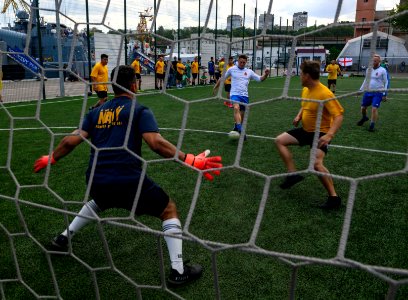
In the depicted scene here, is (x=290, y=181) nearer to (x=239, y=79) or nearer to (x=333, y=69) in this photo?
(x=239, y=79)

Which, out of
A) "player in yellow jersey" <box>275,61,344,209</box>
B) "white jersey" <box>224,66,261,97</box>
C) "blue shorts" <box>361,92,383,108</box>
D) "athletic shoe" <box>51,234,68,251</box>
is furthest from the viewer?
"blue shorts" <box>361,92,383,108</box>

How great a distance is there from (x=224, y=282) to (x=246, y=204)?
4.49ft

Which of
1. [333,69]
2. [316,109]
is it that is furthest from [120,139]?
[333,69]

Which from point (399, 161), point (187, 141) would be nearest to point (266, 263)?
point (399, 161)

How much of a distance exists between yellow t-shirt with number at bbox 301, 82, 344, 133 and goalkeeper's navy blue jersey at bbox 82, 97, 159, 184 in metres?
1.69

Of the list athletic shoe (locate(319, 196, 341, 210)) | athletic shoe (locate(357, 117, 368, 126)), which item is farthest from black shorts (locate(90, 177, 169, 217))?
athletic shoe (locate(357, 117, 368, 126))

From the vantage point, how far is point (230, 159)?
211 inches

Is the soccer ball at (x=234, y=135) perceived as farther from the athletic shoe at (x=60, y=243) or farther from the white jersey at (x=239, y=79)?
the athletic shoe at (x=60, y=243)

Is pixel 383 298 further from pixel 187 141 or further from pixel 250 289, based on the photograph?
pixel 187 141

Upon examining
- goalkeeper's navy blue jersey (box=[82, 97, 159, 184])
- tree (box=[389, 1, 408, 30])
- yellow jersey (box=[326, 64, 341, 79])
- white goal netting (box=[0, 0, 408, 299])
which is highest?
tree (box=[389, 1, 408, 30])

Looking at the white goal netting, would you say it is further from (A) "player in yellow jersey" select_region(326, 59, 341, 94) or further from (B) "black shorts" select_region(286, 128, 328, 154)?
(A) "player in yellow jersey" select_region(326, 59, 341, 94)

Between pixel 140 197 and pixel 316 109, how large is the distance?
2171 millimetres

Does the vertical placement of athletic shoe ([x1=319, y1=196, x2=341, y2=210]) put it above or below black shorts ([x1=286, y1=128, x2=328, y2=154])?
below

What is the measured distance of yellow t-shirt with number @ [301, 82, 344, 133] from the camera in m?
3.28
